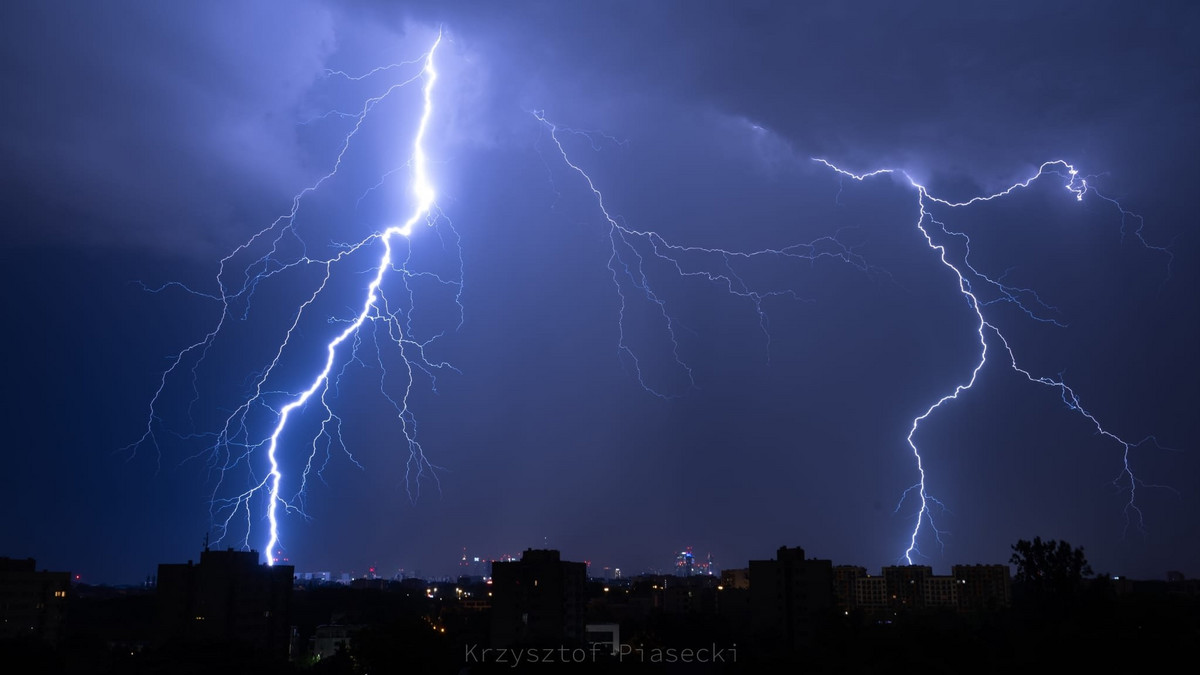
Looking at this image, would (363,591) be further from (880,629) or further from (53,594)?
(880,629)

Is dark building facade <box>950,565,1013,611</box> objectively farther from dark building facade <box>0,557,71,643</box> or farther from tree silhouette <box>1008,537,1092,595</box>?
dark building facade <box>0,557,71,643</box>

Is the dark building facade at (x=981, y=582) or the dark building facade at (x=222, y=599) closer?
the dark building facade at (x=222, y=599)

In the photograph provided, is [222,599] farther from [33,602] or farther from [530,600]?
[530,600]

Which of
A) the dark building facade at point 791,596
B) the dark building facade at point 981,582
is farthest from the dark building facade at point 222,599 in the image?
the dark building facade at point 981,582

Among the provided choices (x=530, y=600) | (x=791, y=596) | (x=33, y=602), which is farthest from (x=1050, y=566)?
(x=33, y=602)

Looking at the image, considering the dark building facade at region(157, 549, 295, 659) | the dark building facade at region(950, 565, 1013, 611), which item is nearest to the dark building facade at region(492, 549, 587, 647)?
the dark building facade at region(157, 549, 295, 659)

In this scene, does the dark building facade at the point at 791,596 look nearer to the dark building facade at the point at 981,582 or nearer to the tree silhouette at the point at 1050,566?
the tree silhouette at the point at 1050,566
